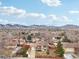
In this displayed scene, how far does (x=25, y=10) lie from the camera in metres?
4.09

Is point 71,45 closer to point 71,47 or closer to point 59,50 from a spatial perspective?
point 71,47

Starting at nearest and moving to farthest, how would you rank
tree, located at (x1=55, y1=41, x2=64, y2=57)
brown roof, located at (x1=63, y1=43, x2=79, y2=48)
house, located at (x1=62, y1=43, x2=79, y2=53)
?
tree, located at (x1=55, y1=41, x2=64, y2=57) < house, located at (x1=62, y1=43, x2=79, y2=53) < brown roof, located at (x1=63, y1=43, x2=79, y2=48)

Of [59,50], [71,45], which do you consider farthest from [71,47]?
[59,50]

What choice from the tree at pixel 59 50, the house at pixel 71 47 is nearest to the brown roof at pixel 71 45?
Result: the house at pixel 71 47

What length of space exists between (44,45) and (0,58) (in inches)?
47.4

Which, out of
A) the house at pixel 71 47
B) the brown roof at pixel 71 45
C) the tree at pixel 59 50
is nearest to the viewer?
the tree at pixel 59 50

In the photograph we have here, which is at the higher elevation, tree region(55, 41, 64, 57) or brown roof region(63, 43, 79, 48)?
brown roof region(63, 43, 79, 48)

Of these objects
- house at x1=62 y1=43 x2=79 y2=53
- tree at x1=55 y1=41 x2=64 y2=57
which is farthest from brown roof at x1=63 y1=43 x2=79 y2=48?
tree at x1=55 y1=41 x2=64 y2=57

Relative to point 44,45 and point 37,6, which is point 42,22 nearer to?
point 37,6

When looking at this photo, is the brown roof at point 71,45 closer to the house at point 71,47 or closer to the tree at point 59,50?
the house at point 71,47

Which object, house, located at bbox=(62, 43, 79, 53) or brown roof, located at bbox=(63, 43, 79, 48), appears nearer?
house, located at bbox=(62, 43, 79, 53)

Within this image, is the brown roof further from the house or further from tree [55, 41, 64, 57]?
tree [55, 41, 64, 57]

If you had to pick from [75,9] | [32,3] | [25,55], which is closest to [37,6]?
[32,3]

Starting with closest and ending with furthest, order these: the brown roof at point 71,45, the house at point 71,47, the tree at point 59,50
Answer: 1. the tree at point 59,50
2. the house at point 71,47
3. the brown roof at point 71,45
